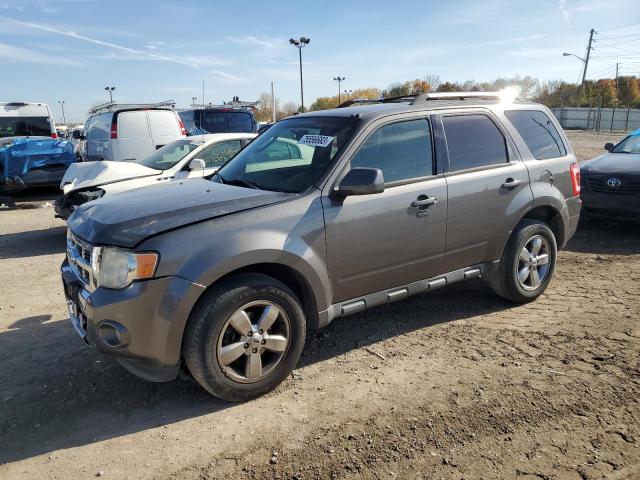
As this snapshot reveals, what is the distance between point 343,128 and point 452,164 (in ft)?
3.33

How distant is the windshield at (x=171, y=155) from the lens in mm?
7939

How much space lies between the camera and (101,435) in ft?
10.2

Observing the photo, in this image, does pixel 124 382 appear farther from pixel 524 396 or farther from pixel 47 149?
pixel 47 149

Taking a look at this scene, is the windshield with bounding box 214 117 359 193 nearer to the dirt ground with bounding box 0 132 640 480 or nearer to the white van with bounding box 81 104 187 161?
the dirt ground with bounding box 0 132 640 480

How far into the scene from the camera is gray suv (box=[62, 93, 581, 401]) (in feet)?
10.1

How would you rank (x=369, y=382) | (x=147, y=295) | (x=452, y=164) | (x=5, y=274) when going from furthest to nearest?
(x=5, y=274) → (x=452, y=164) → (x=369, y=382) → (x=147, y=295)

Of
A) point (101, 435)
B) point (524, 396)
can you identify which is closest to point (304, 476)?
point (101, 435)

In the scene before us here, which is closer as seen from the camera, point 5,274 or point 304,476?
point 304,476

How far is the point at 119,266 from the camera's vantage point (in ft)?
10.0

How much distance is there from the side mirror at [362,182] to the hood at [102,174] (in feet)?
15.9

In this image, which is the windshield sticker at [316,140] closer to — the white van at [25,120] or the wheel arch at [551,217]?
the wheel arch at [551,217]

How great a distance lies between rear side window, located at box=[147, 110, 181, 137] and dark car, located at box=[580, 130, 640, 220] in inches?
311

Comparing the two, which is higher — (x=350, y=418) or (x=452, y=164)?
(x=452, y=164)

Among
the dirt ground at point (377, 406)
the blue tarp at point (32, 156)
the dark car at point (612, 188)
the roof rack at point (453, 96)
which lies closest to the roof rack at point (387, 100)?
the roof rack at point (453, 96)
